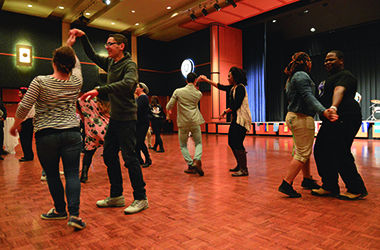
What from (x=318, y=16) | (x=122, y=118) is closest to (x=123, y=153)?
(x=122, y=118)

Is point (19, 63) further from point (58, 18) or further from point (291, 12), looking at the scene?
point (291, 12)

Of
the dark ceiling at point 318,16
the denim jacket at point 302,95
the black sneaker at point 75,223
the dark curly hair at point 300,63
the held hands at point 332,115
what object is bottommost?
the black sneaker at point 75,223

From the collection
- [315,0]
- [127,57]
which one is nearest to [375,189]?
[127,57]

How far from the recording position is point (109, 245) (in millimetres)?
1653

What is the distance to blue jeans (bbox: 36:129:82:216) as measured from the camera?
183 centimetres

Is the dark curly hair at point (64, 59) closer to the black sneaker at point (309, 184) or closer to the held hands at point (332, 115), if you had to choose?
the held hands at point (332, 115)

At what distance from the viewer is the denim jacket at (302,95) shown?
2.40 metres

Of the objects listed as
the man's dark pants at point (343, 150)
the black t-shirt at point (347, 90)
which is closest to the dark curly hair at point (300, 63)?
the black t-shirt at point (347, 90)

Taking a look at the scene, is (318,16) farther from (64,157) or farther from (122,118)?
(64,157)

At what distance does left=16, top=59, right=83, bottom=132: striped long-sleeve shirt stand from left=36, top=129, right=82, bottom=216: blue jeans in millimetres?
68

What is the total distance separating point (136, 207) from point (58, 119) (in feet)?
3.07

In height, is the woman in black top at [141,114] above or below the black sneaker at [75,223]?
above

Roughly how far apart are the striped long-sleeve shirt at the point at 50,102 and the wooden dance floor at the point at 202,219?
2.46 ft

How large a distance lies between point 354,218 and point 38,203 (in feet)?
8.89
